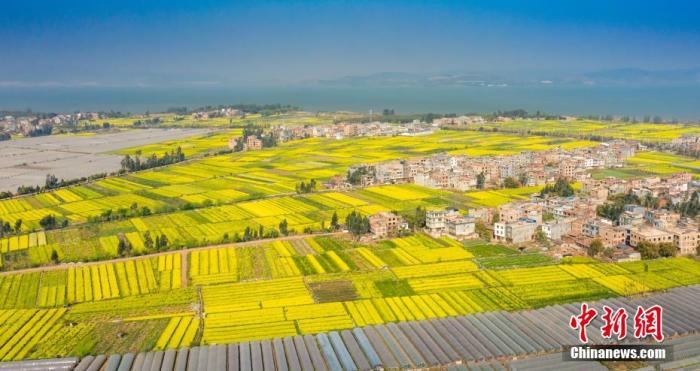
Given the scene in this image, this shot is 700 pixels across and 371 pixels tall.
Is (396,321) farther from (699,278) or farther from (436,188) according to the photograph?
(436,188)

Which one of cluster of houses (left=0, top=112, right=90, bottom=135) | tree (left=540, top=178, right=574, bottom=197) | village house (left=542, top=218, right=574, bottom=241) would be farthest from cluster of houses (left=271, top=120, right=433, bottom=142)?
village house (left=542, top=218, right=574, bottom=241)

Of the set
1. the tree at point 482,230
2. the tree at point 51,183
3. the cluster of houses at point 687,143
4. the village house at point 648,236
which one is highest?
the cluster of houses at point 687,143

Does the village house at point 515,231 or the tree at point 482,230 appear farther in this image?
the tree at point 482,230

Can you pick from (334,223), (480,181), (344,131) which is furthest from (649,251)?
(344,131)

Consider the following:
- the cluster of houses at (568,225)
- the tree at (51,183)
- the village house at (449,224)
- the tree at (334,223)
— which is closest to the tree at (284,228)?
the tree at (334,223)

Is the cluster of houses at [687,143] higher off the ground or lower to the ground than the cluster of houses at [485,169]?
higher

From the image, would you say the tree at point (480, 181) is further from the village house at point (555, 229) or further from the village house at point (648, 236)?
the village house at point (648, 236)

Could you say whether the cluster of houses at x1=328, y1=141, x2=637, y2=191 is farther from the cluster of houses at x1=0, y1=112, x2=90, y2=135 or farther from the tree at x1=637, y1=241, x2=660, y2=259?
the cluster of houses at x1=0, y1=112, x2=90, y2=135
